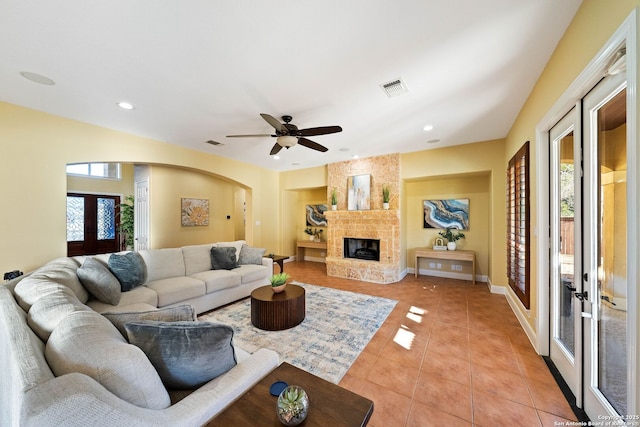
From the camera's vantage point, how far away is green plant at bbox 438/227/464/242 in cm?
507

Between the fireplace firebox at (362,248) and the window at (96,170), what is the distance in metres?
7.63

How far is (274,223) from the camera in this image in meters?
6.99

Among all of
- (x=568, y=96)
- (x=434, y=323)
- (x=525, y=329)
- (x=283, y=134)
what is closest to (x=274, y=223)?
(x=283, y=134)

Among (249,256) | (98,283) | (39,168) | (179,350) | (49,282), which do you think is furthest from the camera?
(249,256)

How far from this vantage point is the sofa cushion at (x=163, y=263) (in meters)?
3.37

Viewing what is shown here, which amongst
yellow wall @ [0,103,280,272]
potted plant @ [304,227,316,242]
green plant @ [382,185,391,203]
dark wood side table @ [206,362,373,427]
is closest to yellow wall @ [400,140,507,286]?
green plant @ [382,185,391,203]

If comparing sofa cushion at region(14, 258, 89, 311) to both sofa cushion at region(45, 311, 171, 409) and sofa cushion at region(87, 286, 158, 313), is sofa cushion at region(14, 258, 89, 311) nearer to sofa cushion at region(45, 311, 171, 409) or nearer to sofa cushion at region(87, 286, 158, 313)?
sofa cushion at region(87, 286, 158, 313)

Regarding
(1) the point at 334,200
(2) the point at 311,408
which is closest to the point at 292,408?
(2) the point at 311,408

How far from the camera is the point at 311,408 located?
41.2 inches

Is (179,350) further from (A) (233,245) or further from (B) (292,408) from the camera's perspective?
(A) (233,245)

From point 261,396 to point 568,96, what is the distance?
9.48 feet

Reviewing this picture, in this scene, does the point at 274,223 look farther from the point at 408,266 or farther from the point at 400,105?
the point at 400,105

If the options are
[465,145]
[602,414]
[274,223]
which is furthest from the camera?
[274,223]

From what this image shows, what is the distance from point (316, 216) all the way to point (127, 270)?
506 centimetres
